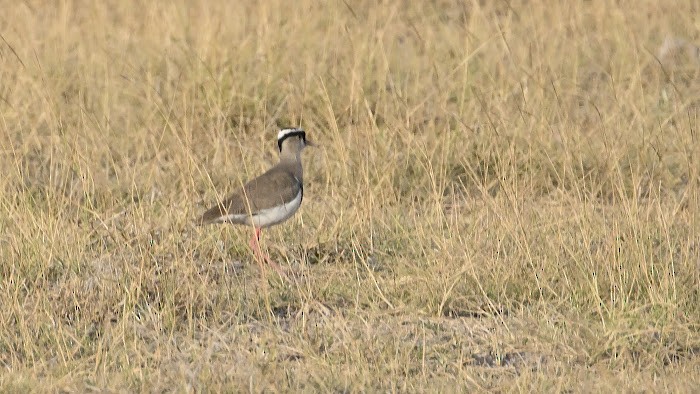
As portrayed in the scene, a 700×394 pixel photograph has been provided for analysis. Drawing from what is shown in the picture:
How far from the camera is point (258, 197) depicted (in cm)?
618

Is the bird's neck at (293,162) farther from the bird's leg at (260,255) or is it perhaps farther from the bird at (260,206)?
the bird's leg at (260,255)

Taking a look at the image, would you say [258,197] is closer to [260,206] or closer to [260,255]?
[260,206]

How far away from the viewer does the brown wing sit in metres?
6.09

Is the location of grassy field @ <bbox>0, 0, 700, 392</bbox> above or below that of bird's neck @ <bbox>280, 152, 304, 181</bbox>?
below

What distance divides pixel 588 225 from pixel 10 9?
525 cm

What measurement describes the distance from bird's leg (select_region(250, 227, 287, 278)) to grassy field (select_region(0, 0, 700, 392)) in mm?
54

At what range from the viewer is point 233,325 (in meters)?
5.35

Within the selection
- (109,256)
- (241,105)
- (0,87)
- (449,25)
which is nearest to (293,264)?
(109,256)

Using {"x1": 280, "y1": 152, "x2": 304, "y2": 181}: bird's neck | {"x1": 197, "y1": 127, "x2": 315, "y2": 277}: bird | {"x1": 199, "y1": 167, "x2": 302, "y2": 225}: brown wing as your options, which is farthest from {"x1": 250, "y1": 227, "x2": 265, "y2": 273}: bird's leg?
{"x1": 280, "y1": 152, "x2": 304, "y2": 181}: bird's neck

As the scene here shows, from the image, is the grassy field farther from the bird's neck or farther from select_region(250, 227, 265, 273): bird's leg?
the bird's neck

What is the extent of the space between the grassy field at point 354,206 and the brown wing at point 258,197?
147mm

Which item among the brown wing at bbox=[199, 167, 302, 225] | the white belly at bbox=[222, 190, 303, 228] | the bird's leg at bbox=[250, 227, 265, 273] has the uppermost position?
the brown wing at bbox=[199, 167, 302, 225]

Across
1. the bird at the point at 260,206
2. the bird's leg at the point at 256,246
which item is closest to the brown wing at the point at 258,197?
the bird at the point at 260,206

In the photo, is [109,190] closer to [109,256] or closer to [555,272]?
[109,256]
